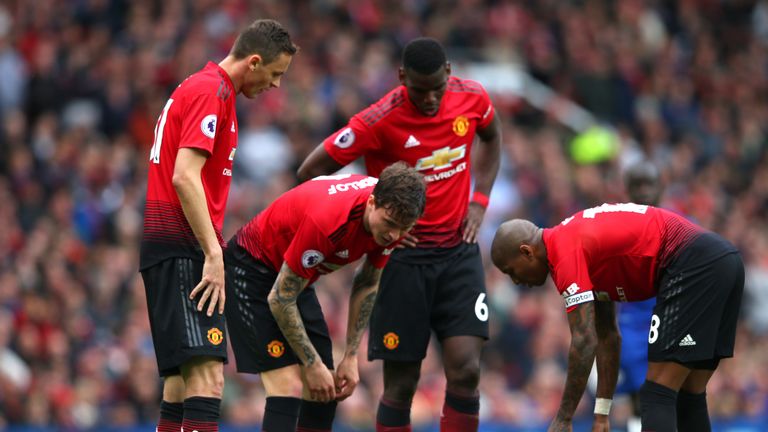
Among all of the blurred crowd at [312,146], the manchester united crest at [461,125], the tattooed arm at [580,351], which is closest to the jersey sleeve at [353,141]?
the manchester united crest at [461,125]

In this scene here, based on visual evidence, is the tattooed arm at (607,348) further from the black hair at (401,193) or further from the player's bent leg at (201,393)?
the player's bent leg at (201,393)

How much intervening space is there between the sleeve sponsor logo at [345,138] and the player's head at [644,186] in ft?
8.41

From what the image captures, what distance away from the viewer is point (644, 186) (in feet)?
33.2

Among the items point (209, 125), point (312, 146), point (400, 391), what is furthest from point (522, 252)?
point (312, 146)

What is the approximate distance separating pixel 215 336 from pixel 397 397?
189cm

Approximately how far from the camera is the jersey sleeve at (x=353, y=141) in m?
8.89

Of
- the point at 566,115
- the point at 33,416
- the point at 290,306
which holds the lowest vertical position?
the point at 33,416

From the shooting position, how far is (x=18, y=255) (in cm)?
1436

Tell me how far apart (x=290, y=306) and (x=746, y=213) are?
1334 centimetres

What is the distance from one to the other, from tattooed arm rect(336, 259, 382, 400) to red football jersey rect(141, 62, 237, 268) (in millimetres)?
1107

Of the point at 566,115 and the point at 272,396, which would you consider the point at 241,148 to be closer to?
the point at 566,115

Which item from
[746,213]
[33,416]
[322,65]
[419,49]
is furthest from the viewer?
[746,213]

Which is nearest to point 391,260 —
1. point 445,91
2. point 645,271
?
point 445,91

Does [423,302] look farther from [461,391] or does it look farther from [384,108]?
[384,108]
